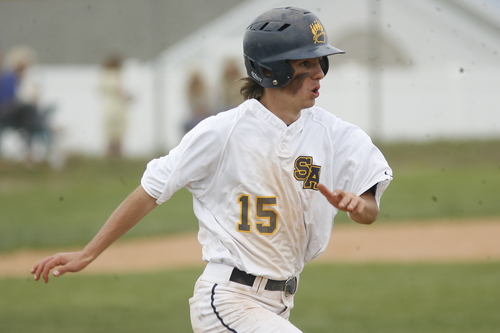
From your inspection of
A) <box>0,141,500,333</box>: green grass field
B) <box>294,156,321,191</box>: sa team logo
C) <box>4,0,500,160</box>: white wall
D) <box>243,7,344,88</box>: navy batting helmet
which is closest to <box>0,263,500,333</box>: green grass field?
<box>0,141,500,333</box>: green grass field

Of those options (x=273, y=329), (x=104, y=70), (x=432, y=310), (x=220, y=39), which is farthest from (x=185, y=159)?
(x=220, y=39)

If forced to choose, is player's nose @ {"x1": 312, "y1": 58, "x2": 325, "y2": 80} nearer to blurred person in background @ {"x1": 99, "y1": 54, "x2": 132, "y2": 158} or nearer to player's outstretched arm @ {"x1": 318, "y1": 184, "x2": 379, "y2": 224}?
player's outstretched arm @ {"x1": 318, "y1": 184, "x2": 379, "y2": 224}

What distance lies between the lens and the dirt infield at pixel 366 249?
9.91m

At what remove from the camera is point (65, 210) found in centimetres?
1316

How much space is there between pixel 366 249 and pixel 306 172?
24.2 feet

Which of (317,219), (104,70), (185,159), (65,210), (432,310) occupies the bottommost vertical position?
(65,210)

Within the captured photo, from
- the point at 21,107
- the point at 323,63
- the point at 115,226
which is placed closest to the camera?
the point at 115,226

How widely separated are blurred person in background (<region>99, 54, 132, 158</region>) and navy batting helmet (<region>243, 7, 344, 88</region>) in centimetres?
1207

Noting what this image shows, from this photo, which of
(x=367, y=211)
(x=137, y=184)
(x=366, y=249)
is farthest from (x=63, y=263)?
(x=137, y=184)

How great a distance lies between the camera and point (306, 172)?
3.42m

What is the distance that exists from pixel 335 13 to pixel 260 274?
16361 millimetres

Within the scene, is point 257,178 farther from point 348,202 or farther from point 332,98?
point 332,98

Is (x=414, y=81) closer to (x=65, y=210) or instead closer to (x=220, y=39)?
(x=220, y=39)

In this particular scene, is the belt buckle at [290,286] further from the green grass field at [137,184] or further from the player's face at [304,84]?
the green grass field at [137,184]
